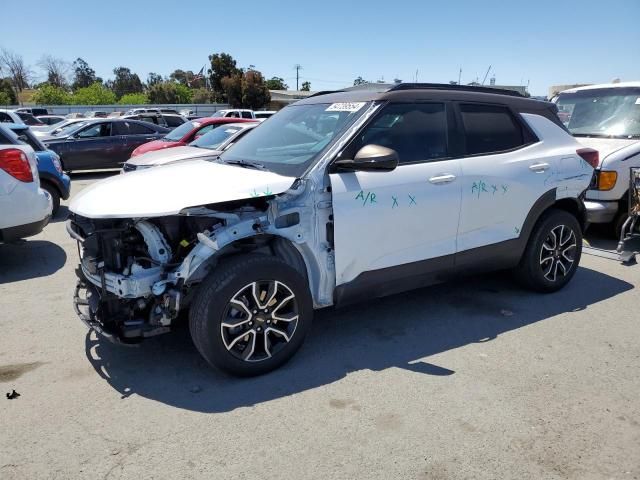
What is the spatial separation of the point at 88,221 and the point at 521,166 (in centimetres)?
349

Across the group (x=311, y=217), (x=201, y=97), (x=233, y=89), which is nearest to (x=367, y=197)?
(x=311, y=217)

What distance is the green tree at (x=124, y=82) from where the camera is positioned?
336 feet

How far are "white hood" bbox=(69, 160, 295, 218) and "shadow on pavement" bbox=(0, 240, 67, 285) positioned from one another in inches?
105

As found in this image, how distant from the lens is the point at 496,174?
421 centimetres

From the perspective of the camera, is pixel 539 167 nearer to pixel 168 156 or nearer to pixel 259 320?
pixel 259 320

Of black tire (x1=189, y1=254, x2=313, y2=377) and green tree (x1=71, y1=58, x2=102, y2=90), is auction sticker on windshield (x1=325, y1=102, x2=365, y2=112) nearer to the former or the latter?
black tire (x1=189, y1=254, x2=313, y2=377)

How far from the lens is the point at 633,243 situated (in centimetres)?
662

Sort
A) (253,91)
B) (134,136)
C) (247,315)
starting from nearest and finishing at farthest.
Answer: (247,315)
(134,136)
(253,91)

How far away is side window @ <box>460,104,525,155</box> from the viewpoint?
4.23 metres

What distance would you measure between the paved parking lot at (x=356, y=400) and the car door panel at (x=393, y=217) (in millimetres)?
680

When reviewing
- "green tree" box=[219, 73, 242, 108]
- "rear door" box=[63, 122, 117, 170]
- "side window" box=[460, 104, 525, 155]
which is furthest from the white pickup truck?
"green tree" box=[219, 73, 242, 108]

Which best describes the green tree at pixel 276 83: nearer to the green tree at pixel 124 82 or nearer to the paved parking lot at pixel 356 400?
the green tree at pixel 124 82

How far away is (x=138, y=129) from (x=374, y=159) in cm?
1304

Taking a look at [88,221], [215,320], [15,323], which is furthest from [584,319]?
[15,323]
